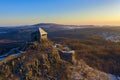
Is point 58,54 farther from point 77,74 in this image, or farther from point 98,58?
point 98,58

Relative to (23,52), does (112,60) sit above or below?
below

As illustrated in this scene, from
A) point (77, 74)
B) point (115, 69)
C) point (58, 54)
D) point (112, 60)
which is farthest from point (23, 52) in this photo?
point (112, 60)

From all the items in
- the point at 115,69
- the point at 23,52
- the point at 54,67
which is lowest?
the point at 115,69

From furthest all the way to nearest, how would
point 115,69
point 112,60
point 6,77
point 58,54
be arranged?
point 112,60 < point 115,69 < point 58,54 < point 6,77

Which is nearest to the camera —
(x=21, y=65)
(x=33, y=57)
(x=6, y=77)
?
(x=6, y=77)

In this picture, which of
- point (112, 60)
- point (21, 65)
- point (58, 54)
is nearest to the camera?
point (21, 65)

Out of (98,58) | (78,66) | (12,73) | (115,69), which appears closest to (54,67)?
(78,66)

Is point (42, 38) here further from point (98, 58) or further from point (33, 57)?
point (98, 58)

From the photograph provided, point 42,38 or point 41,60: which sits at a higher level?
point 42,38

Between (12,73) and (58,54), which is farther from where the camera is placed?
(58,54)
